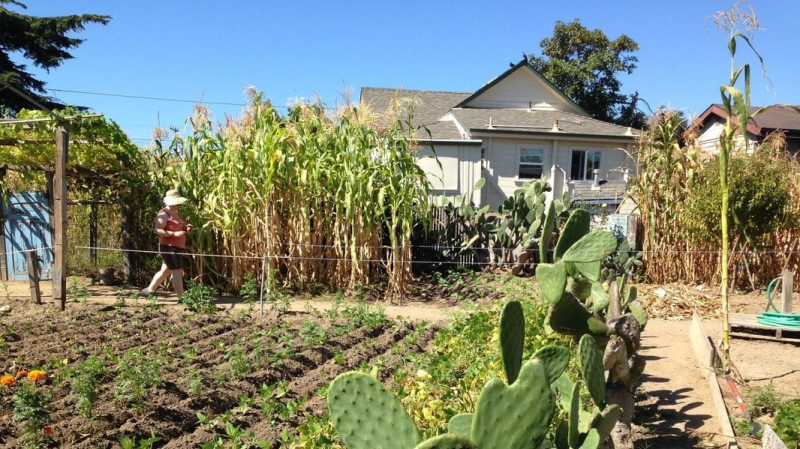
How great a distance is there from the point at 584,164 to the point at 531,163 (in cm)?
188

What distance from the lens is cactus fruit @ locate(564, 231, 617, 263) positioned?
2.96 meters

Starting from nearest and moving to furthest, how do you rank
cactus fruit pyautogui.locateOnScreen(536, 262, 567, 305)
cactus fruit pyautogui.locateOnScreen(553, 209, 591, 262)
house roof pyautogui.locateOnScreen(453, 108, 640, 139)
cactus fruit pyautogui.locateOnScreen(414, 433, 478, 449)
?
1. cactus fruit pyautogui.locateOnScreen(414, 433, 478, 449)
2. cactus fruit pyautogui.locateOnScreen(536, 262, 567, 305)
3. cactus fruit pyautogui.locateOnScreen(553, 209, 591, 262)
4. house roof pyautogui.locateOnScreen(453, 108, 640, 139)

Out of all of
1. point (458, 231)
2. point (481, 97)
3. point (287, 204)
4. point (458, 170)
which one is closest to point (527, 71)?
point (481, 97)

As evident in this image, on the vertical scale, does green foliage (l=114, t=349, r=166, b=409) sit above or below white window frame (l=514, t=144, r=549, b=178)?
below

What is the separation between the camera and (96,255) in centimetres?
Result: 1180

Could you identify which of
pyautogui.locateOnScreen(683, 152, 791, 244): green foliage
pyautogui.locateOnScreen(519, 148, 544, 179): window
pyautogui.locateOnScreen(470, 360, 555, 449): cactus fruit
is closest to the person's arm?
pyautogui.locateOnScreen(470, 360, 555, 449): cactus fruit

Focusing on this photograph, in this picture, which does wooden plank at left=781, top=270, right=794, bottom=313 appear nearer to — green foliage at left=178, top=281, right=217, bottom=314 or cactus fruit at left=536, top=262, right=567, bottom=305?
cactus fruit at left=536, top=262, right=567, bottom=305

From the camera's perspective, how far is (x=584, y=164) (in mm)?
20562

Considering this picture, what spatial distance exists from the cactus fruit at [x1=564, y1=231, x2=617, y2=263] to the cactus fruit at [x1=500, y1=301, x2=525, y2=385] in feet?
2.83

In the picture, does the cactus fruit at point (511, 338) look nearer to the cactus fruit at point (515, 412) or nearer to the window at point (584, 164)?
the cactus fruit at point (515, 412)

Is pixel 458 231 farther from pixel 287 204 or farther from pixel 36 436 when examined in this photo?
pixel 36 436

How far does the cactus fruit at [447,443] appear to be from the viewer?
5.18 feet

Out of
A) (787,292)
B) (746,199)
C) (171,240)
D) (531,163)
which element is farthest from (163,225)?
(531,163)

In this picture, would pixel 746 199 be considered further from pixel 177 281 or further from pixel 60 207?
pixel 60 207
